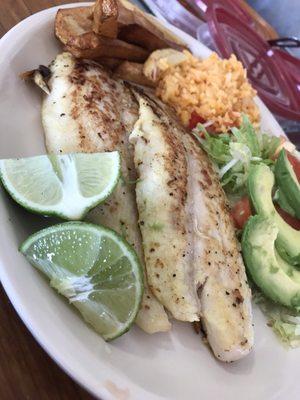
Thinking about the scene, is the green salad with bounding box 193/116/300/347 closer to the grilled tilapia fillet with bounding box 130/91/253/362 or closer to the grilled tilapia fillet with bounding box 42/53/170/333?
the grilled tilapia fillet with bounding box 130/91/253/362

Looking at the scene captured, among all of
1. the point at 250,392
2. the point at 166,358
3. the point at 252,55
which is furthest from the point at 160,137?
the point at 252,55

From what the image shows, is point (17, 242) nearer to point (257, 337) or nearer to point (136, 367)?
point (136, 367)

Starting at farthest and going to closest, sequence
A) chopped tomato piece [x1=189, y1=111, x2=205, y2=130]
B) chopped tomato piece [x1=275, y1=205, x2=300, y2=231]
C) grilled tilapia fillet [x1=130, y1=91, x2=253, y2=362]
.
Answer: chopped tomato piece [x1=189, y1=111, x2=205, y2=130] → chopped tomato piece [x1=275, y1=205, x2=300, y2=231] → grilled tilapia fillet [x1=130, y1=91, x2=253, y2=362]

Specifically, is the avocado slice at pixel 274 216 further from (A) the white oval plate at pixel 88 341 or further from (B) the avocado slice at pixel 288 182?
(A) the white oval plate at pixel 88 341

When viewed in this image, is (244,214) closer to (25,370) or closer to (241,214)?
(241,214)

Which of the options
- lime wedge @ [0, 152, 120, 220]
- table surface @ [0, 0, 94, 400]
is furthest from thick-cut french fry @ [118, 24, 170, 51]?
table surface @ [0, 0, 94, 400]

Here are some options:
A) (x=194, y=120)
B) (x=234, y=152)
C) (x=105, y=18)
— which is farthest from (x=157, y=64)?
(x=234, y=152)
